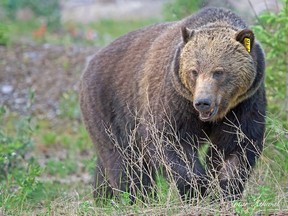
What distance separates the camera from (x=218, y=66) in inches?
276

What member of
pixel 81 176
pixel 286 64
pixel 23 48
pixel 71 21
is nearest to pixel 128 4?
pixel 71 21

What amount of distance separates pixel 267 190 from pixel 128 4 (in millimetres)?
18356

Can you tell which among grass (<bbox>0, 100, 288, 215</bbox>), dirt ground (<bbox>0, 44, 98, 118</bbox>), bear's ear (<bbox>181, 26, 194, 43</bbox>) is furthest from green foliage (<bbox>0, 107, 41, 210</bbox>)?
dirt ground (<bbox>0, 44, 98, 118</bbox>)

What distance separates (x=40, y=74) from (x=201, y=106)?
26.6 feet

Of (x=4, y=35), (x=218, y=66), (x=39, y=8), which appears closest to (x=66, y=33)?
(x=39, y=8)

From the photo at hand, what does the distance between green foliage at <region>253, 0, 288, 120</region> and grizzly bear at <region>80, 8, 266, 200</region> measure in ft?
3.71

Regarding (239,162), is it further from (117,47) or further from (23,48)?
(23,48)

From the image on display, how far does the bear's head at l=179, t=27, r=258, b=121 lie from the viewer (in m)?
6.96

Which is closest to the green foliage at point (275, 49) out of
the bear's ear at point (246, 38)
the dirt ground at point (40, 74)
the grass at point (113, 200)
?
the grass at point (113, 200)

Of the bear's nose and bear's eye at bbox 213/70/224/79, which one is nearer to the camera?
the bear's nose

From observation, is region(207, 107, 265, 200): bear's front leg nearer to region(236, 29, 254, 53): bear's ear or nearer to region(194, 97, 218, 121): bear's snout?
region(194, 97, 218, 121): bear's snout

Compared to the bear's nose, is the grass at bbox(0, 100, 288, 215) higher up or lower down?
lower down

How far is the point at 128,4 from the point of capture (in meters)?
24.8

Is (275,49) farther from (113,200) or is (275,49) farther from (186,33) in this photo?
(113,200)
